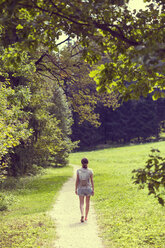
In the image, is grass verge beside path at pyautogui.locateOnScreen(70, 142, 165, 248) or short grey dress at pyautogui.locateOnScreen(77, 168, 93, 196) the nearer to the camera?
grass verge beside path at pyautogui.locateOnScreen(70, 142, 165, 248)

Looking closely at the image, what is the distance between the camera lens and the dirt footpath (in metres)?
8.45

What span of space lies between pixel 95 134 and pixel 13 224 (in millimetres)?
72616

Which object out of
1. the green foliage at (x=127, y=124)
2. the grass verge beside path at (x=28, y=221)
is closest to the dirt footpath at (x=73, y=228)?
the grass verge beside path at (x=28, y=221)

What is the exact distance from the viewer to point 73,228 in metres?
9.88

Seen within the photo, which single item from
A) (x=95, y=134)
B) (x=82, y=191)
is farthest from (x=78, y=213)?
(x=95, y=134)

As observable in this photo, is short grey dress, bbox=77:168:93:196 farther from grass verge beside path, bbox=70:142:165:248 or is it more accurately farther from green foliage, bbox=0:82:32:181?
green foliage, bbox=0:82:32:181

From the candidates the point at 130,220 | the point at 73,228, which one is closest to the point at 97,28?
the point at 73,228

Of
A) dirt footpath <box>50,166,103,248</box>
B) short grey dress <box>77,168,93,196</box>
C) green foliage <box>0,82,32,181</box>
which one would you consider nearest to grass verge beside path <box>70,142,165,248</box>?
dirt footpath <box>50,166,103,248</box>

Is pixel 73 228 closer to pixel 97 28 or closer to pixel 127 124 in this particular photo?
pixel 97 28

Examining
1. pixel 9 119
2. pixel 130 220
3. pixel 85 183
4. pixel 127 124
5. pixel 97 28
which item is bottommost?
pixel 130 220

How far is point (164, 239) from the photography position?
27.7 feet

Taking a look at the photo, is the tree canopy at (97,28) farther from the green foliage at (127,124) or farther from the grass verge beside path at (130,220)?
the green foliage at (127,124)

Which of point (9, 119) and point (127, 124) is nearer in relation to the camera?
point (9, 119)

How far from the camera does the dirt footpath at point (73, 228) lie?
845cm
